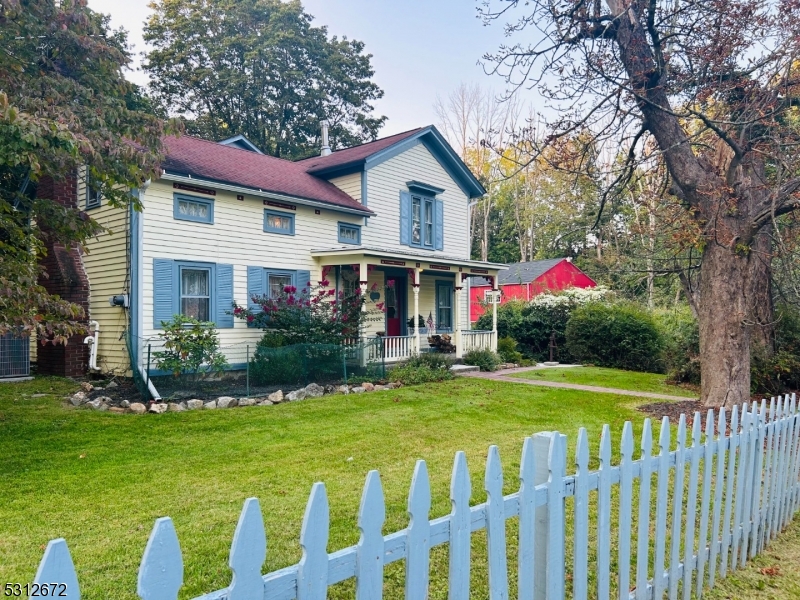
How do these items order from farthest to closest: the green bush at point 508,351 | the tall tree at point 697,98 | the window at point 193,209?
1. the green bush at point 508,351
2. the window at point 193,209
3. the tall tree at point 697,98

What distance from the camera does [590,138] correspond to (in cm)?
831

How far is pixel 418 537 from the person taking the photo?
71.3 inches

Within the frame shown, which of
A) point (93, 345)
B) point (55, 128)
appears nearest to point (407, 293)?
point (93, 345)

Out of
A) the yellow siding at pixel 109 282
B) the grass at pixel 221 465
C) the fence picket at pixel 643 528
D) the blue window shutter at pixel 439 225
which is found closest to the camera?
the fence picket at pixel 643 528

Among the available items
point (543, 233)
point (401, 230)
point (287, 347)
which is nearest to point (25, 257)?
point (287, 347)

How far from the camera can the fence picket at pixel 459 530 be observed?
191 centimetres

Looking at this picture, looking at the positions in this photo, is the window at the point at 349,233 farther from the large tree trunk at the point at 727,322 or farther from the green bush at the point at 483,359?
the large tree trunk at the point at 727,322

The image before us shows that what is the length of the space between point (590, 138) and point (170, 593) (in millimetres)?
8484

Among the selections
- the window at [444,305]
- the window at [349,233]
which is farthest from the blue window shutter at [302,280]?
the window at [444,305]

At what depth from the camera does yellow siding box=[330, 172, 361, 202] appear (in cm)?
1678

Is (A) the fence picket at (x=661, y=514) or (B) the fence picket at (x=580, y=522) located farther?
(A) the fence picket at (x=661, y=514)

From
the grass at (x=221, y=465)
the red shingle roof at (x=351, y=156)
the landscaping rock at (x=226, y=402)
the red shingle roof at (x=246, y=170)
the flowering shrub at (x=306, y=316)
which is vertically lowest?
the grass at (x=221, y=465)

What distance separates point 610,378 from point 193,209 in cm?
1142

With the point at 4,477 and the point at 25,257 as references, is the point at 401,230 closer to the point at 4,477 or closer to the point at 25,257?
the point at 25,257
